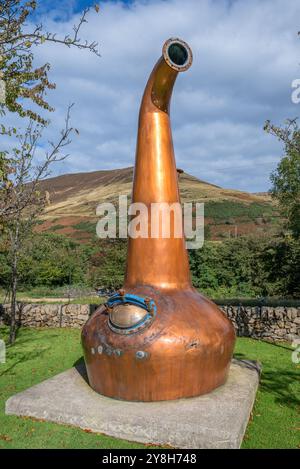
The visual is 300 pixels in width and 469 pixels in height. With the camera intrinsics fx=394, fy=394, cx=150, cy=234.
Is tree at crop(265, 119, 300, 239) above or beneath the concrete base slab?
above

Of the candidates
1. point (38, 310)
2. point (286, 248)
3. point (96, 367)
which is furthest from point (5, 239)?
point (286, 248)

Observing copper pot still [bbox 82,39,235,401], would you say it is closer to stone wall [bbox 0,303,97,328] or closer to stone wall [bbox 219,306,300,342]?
stone wall [bbox 219,306,300,342]

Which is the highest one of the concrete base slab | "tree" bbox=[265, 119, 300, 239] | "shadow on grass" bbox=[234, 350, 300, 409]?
"tree" bbox=[265, 119, 300, 239]

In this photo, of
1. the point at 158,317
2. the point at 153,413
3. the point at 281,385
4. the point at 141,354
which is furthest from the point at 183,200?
the point at 153,413

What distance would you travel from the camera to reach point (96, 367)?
6.90m

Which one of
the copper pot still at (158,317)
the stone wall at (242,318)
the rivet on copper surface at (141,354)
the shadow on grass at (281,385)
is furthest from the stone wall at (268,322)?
the rivet on copper surface at (141,354)

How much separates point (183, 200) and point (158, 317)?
5578 cm

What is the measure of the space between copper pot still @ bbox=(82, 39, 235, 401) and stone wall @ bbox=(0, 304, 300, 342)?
24.9 feet

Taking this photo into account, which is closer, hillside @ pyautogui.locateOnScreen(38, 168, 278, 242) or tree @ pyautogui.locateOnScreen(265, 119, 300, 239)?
tree @ pyautogui.locateOnScreen(265, 119, 300, 239)

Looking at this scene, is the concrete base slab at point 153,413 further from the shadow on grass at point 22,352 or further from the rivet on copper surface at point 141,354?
the shadow on grass at point 22,352

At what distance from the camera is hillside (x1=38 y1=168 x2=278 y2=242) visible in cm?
5753

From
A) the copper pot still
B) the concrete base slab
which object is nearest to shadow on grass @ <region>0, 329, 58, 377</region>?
the concrete base slab

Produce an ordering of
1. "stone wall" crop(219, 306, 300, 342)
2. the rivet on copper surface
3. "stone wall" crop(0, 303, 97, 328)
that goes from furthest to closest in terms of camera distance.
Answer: "stone wall" crop(0, 303, 97, 328), "stone wall" crop(219, 306, 300, 342), the rivet on copper surface
